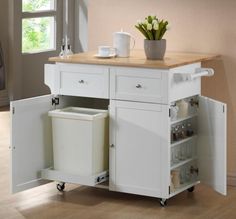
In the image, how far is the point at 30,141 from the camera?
14.4 feet

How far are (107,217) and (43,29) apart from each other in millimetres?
4425

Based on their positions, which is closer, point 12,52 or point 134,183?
point 134,183

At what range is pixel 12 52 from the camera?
303 inches

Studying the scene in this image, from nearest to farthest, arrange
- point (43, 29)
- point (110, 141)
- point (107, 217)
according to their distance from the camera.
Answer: point (107, 217) → point (110, 141) → point (43, 29)

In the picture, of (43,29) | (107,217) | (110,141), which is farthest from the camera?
(43,29)

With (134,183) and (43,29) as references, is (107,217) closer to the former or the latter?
(134,183)

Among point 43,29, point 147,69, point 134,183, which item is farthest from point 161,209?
point 43,29

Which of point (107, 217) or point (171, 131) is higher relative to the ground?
point (171, 131)

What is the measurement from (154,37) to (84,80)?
0.49 m

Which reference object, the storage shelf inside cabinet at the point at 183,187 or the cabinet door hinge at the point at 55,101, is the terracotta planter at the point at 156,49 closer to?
the cabinet door hinge at the point at 55,101

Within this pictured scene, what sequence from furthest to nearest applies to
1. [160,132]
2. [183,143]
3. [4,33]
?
[4,33] < [183,143] < [160,132]

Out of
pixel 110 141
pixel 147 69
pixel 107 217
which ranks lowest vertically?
pixel 107 217

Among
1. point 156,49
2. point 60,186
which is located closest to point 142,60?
point 156,49

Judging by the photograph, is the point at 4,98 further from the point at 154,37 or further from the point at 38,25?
the point at 154,37
